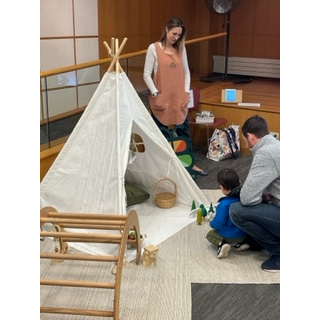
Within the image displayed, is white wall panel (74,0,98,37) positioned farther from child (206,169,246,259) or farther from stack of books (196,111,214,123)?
child (206,169,246,259)

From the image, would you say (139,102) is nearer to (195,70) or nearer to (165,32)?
(165,32)

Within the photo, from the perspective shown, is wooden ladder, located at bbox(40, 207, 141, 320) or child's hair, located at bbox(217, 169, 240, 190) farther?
child's hair, located at bbox(217, 169, 240, 190)

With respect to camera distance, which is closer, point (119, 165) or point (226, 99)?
point (119, 165)

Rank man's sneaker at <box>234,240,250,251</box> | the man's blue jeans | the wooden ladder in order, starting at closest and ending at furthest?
1. the wooden ladder
2. the man's blue jeans
3. man's sneaker at <box>234,240,250,251</box>

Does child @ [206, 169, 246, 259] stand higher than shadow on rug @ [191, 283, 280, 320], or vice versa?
child @ [206, 169, 246, 259]

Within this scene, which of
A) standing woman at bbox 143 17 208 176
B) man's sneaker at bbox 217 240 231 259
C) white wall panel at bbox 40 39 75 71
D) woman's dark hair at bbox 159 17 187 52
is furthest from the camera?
white wall panel at bbox 40 39 75 71

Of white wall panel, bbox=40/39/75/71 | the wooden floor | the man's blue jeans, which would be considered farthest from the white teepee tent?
Answer: white wall panel, bbox=40/39/75/71

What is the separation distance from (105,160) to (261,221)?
1216 millimetres

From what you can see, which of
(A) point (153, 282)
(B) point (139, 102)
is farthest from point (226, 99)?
(A) point (153, 282)

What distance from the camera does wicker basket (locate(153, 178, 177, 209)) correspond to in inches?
155

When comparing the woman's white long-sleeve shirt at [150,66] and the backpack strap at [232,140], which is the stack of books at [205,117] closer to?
the backpack strap at [232,140]

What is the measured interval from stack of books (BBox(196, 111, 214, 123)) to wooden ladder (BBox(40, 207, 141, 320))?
8.29 ft

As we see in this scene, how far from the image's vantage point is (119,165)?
10.9ft
